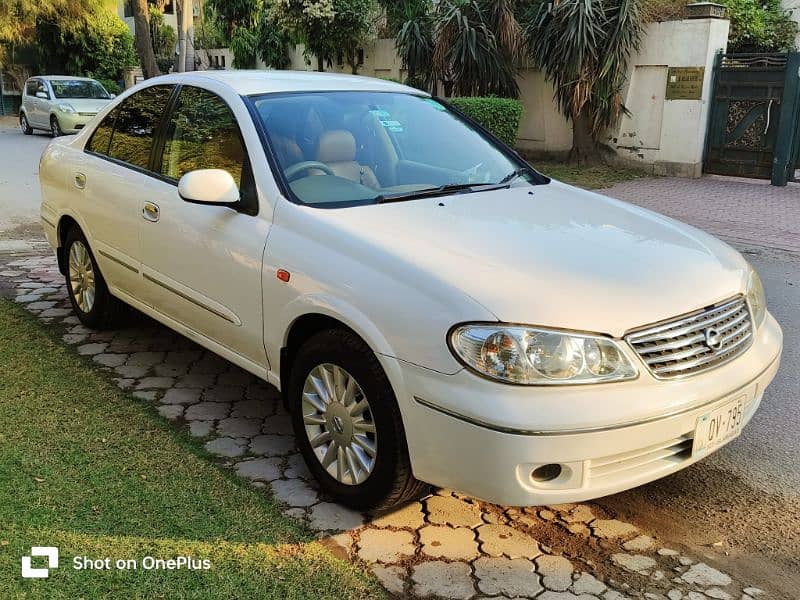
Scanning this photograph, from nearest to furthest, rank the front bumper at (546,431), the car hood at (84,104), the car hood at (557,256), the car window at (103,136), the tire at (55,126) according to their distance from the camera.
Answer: the front bumper at (546,431)
the car hood at (557,256)
the car window at (103,136)
the car hood at (84,104)
the tire at (55,126)

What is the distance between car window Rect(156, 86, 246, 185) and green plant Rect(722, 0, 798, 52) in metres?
13.0

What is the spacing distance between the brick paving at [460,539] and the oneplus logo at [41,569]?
2.75 ft

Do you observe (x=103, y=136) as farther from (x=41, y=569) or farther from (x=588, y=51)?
(x=588, y=51)

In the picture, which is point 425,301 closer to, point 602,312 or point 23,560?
point 602,312

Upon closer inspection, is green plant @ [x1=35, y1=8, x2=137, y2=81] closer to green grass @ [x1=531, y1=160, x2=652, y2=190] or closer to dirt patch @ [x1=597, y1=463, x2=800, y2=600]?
green grass @ [x1=531, y1=160, x2=652, y2=190]

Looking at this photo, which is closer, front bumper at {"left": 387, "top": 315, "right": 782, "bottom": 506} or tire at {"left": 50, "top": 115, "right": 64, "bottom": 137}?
front bumper at {"left": 387, "top": 315, "right": 782, "bottom": 506}

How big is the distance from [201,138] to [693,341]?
8.52 feet

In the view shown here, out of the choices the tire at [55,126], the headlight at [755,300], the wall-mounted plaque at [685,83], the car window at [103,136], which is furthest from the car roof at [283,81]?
the tire at [55,126]

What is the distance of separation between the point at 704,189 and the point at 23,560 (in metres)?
11.5

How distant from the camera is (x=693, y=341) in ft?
9.14

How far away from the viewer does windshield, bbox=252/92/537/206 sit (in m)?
3.56

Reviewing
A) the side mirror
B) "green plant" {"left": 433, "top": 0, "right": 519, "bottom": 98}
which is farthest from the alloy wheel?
"green plant" {"left": 433, "top": 0, "right": 519, "bottom": 98}

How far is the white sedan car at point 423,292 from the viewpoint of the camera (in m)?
2.58

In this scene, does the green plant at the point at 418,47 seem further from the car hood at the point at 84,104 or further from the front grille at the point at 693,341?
the front grille at the point at 693,341
